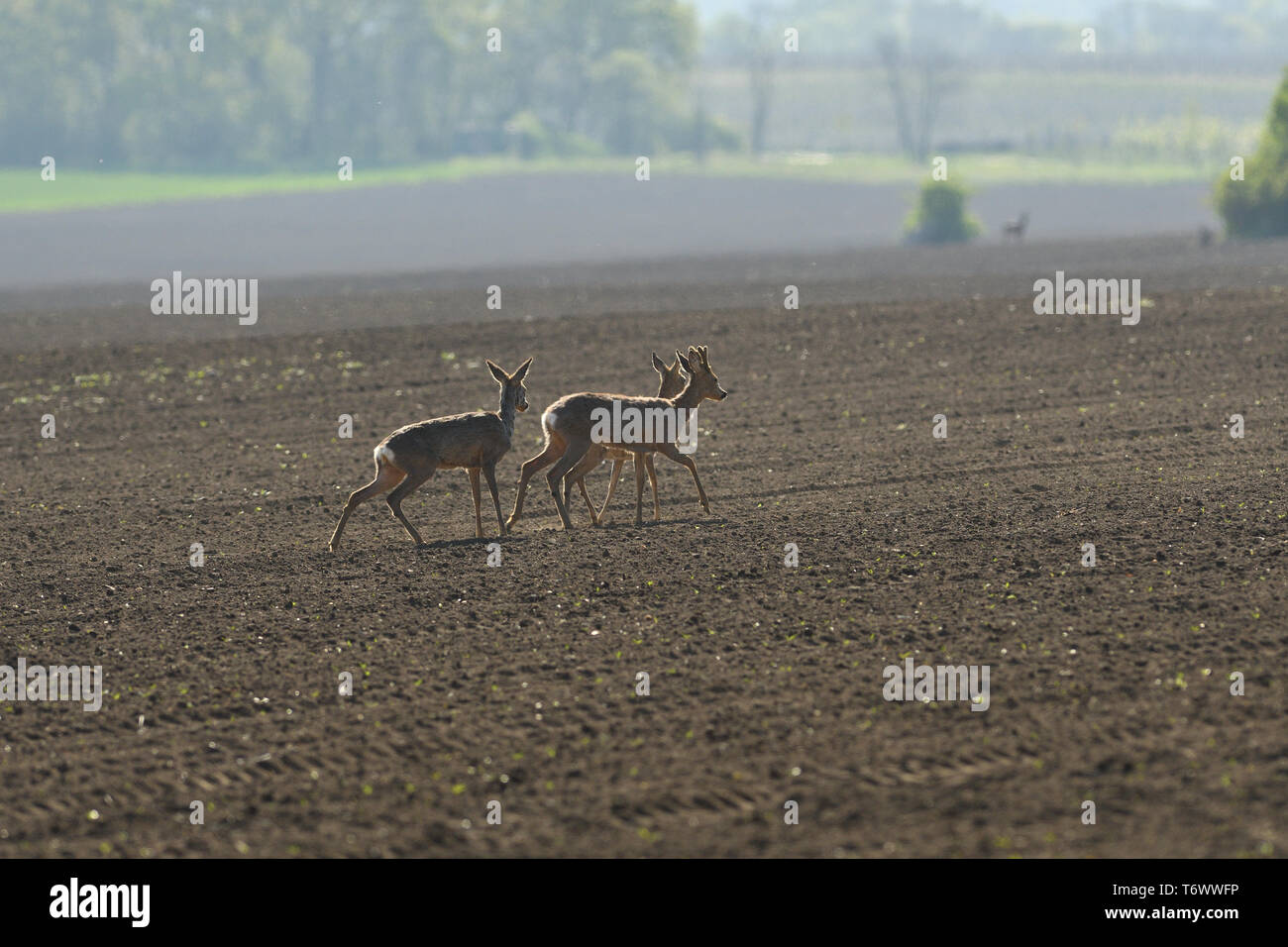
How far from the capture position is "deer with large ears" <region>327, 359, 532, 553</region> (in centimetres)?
1462

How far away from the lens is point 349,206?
79.1 meters

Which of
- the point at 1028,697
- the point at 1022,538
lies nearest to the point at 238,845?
the point at 1028,697

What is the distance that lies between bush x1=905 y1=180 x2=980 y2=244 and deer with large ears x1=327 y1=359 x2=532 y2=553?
47420 mm

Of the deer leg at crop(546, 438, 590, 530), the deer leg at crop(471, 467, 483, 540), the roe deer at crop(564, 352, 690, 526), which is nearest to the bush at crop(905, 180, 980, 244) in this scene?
the roe deer at crop(564, 352, 690, 526)

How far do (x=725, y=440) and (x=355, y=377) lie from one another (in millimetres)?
8491

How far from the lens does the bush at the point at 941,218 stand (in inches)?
2371

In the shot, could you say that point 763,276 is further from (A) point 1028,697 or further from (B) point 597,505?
(A) point 1028,697

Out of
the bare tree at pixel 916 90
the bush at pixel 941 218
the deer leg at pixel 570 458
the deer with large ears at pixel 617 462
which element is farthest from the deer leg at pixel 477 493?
the bare tree at pixel 916 90

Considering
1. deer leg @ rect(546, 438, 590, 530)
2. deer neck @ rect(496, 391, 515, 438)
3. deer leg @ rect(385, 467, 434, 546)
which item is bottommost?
deer leg @ rect(385, 467, 434, 546)

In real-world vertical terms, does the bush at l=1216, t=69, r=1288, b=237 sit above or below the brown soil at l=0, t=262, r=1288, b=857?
above

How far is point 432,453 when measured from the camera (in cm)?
1466

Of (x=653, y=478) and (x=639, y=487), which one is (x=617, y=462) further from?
(x=639, y=487)

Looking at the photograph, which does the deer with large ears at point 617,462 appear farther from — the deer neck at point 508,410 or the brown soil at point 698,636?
the deer neck at point 508,410

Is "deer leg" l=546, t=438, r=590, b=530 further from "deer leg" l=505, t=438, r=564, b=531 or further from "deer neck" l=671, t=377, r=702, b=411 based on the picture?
"deer neck" l=671, t=377, r=702, b=411
